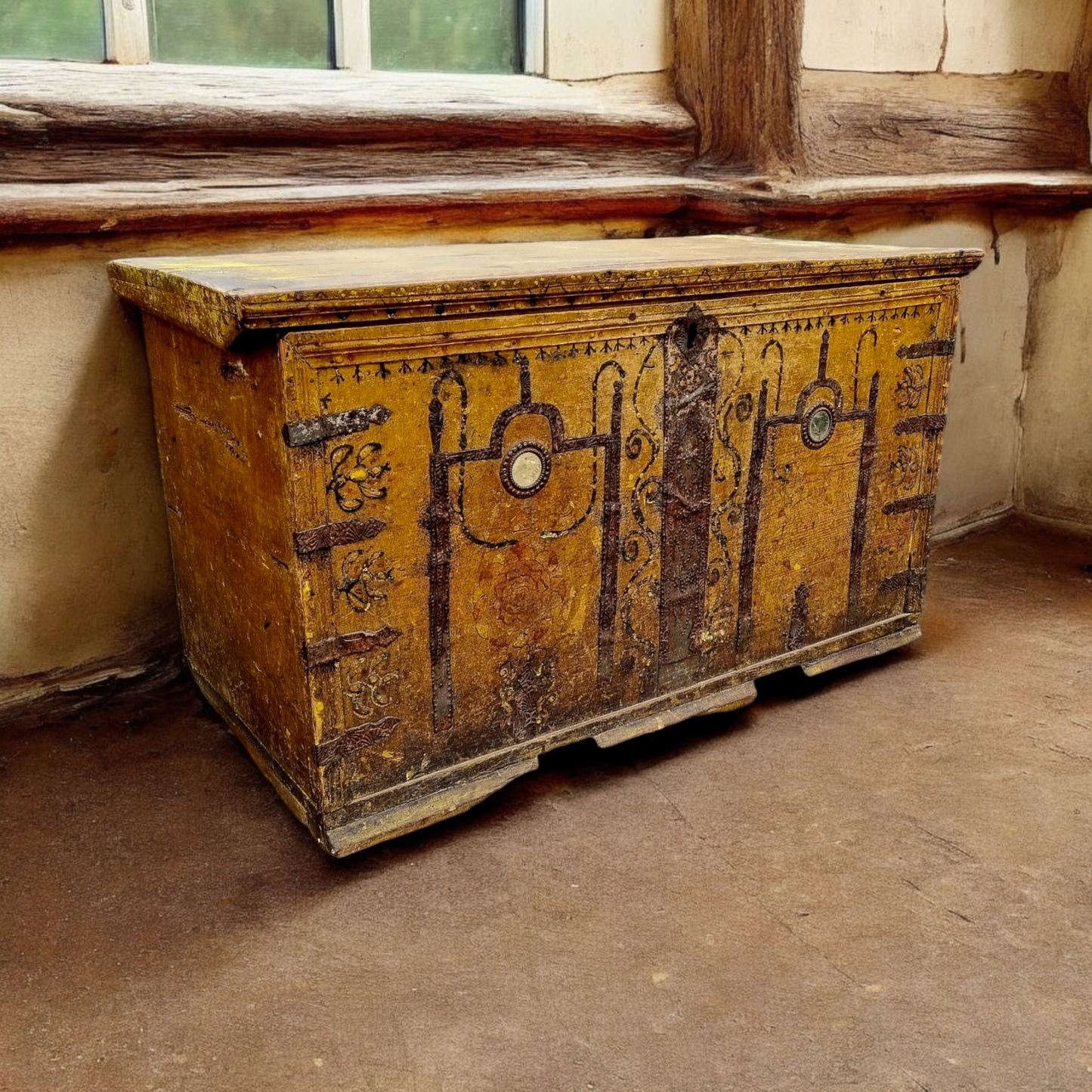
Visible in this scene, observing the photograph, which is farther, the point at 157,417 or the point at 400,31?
the point at 400,31

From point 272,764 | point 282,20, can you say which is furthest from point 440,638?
point 282,20

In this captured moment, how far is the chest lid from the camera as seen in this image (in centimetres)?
141

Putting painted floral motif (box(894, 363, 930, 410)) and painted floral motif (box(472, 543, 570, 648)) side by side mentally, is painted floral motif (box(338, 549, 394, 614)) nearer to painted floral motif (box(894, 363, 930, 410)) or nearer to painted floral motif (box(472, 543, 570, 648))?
painted floral motif (box(472, 543, 570, 648))

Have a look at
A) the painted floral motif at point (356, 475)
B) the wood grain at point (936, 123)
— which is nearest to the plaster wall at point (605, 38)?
the wood grain at point (936, 123)

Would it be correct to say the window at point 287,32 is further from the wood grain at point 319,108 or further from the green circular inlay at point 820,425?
the green circular inlay at point 820,425

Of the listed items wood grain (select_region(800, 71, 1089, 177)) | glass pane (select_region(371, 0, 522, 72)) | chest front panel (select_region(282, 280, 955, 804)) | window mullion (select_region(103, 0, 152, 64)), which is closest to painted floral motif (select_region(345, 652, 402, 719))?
chest front panel (select_region(282, 280, 955, 804))

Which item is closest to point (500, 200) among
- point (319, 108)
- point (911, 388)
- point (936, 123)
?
point (319, 108)

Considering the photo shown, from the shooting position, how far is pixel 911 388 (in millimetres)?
2166

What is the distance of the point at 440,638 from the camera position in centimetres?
167

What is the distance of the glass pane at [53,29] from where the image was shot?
6.51 ft

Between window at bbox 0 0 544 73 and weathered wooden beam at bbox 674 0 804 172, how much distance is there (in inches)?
15.3

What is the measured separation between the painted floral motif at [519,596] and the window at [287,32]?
125 centimetres

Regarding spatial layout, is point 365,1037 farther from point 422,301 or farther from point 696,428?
point 696,428

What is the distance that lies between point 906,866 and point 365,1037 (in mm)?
837
